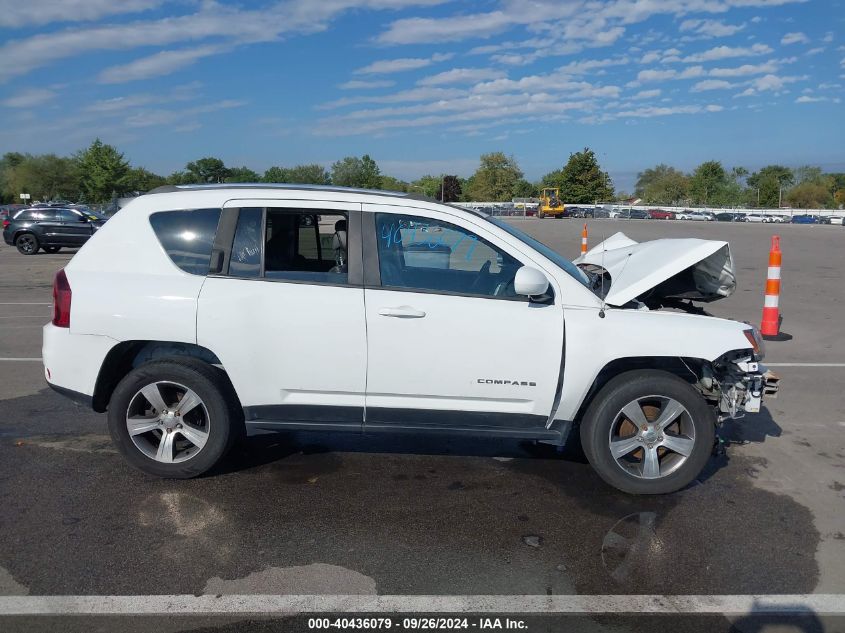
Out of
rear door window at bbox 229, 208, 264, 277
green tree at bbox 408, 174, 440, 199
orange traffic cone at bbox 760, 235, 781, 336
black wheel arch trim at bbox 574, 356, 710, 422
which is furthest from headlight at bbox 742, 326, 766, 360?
green tree at bbox 408, 174, 440, 199

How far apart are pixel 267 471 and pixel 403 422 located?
107cm

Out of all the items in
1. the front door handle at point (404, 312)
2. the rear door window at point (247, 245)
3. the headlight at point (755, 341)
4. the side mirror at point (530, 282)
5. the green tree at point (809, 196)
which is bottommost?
the headlight at point (755, 341)

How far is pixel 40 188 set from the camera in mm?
91625

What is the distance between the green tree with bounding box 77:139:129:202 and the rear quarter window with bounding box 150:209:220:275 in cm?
7769

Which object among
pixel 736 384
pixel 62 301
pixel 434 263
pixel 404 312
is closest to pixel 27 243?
pixel 62 301

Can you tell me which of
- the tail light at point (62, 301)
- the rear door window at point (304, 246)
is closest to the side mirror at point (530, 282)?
the rear door window at point (304, 246)

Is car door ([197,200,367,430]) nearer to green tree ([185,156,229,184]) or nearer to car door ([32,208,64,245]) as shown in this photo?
car door ([32,208,64,245])

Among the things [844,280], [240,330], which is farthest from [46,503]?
[844,280]

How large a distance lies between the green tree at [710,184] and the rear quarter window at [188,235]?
118067 mm

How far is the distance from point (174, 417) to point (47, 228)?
22.7 metres

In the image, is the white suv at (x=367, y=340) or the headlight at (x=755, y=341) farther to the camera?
the headlight at (x=755, y=341)

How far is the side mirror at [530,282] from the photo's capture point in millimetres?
4188

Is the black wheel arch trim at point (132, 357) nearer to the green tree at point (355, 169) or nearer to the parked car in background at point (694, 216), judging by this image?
the green tree at point (355, 169)

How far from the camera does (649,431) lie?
4488 millimetres
